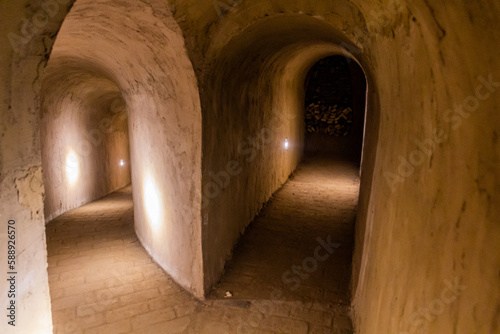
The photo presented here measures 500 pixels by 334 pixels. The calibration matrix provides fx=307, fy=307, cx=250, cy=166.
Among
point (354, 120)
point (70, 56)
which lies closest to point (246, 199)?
point (70, 56)

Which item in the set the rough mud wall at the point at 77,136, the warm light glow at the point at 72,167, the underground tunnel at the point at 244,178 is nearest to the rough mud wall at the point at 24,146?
the underground tunnel at the point at 244,178

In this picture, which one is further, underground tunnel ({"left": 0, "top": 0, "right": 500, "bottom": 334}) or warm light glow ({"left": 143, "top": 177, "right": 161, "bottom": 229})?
warm light glow ({"left": 143, "top": 177, "right": 161, "bottom": 229})

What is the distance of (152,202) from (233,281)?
2.05 m

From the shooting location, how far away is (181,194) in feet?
14.7

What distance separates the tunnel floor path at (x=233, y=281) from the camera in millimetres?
3900

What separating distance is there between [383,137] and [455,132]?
1.81m

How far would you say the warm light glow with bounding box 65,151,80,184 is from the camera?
29.7 feet

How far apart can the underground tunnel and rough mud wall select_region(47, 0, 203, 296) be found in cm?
3

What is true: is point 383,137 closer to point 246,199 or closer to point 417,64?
point 417,64

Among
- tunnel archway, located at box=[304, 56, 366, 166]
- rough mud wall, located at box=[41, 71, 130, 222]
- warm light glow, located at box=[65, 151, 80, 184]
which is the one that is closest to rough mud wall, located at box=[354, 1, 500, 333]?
rough mud wall, located at box=[41, 71, 130, 222]

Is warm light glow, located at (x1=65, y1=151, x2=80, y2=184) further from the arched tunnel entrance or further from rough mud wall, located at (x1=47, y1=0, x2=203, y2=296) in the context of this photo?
rough mud wall, located at (x1=47, y1=0, x2=203, y2=296)

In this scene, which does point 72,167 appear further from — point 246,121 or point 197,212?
point 197,212

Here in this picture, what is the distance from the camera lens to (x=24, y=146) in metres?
1.84

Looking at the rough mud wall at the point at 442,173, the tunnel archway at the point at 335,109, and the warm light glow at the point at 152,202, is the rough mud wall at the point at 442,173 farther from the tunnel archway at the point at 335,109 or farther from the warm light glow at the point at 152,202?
the tunnel archway at the point at 335,109
